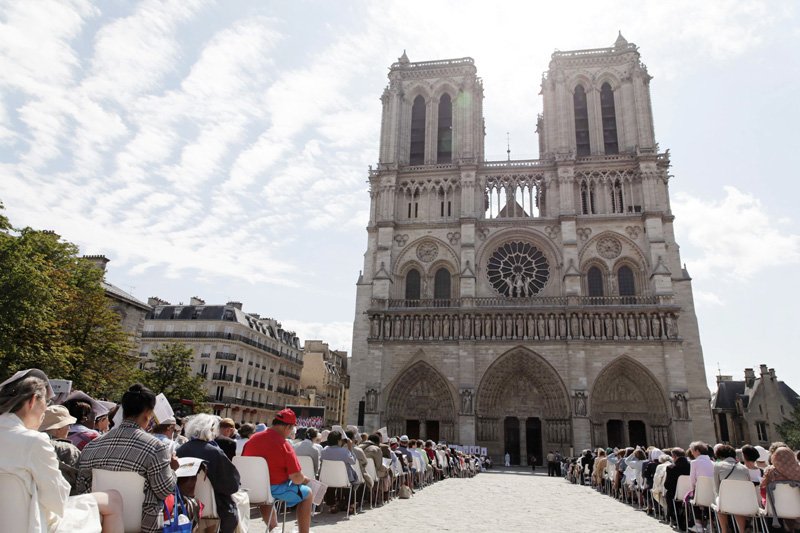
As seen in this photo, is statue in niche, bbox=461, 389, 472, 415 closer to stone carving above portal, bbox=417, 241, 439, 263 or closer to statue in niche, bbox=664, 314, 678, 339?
stone carving above portal, bbox=417, 241, 439, 263

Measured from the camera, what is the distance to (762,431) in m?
Answer: 31.1

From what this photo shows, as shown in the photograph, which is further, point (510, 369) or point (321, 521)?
point (510, 369)

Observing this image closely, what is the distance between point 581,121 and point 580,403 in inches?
624

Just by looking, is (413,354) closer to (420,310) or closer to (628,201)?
(420,310)

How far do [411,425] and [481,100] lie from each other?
18.5 meters

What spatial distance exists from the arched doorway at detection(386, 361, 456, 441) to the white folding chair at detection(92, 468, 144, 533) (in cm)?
2254

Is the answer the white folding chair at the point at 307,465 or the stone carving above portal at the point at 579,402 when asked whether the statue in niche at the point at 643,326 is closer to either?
the stone carving above portal at the point at 579,402

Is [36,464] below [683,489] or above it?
above

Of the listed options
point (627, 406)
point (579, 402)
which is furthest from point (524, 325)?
point (627, 406)

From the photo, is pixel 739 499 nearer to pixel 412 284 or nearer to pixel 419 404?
pixel 419 404

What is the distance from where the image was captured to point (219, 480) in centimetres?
397

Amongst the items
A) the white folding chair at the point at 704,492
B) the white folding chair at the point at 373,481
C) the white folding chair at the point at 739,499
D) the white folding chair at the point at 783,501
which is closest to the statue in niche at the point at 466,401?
the white folding chair at the point at 373,481

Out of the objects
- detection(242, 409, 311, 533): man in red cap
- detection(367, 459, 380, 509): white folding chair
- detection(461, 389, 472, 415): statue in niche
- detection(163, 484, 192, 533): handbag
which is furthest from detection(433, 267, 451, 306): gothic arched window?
detection(163, 484, 192, 533): handbag

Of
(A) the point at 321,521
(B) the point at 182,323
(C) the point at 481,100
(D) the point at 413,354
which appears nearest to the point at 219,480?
(A) the point at 321,521
